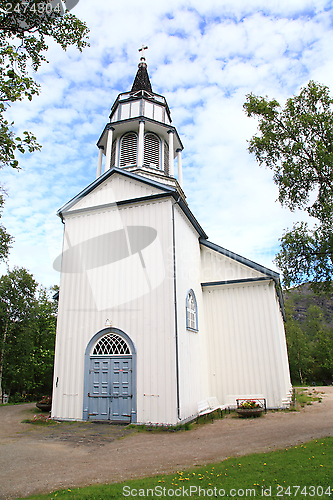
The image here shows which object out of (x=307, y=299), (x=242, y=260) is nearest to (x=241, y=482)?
(x=242, y=260)

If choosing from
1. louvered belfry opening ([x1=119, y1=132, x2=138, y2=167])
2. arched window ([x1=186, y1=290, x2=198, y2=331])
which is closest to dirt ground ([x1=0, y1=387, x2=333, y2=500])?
arched window ([x1=186, y1=290, x2=198, y2=331])

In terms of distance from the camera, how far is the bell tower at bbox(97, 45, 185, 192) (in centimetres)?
1634

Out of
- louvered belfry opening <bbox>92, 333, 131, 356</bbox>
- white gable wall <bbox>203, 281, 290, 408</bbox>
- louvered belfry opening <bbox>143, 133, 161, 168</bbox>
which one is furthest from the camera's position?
louvered belfry opening <bbox>143, 133, 161, 168</bbox>

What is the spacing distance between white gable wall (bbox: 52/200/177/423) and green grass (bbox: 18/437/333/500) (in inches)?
186

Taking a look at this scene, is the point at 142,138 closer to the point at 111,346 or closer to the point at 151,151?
the point at 151,151

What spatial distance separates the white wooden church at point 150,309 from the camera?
1116cm

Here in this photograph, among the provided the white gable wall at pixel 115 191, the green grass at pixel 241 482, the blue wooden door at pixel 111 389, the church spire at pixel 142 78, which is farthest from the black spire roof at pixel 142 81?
the green grass at pixel 241 482

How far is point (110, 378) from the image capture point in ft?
37.5

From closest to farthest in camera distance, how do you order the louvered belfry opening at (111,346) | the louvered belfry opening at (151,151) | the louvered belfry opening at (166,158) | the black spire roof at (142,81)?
the louvered belfry opening at (111,346), the louvered belfry opening at (151,151), the louvered belfry opening at (166,158), the black spire roof at (142,81)

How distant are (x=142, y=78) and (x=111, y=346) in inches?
642

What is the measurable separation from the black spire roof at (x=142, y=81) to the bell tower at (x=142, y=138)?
2.66 feet

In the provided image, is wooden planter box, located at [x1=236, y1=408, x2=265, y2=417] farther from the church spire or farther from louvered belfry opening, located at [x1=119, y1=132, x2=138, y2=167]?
the church spire

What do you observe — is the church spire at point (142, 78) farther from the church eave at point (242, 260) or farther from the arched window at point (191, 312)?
the arched window at point (191, 312)

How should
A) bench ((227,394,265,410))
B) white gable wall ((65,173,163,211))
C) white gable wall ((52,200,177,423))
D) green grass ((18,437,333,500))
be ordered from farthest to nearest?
1. bench ((227,394,265,410))
2. white gable wall ((65,173,163,211))
3. white gable wall ((52,200,177,423))
4. green grass ((18,437,333,500))
